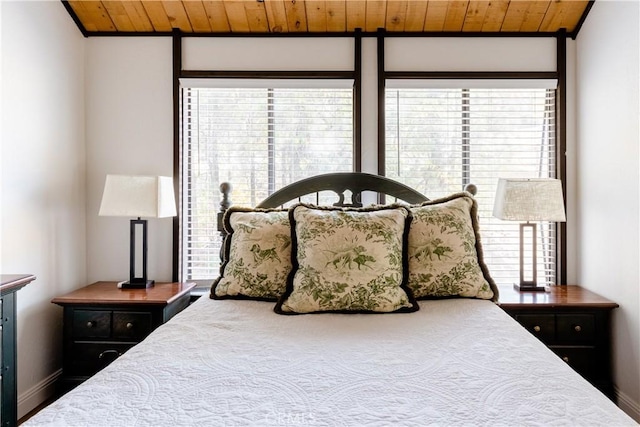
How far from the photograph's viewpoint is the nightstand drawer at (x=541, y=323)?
7.33 ft

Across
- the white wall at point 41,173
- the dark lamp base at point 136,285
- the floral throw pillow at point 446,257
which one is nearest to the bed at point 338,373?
the floral throw pillow at point 446,257

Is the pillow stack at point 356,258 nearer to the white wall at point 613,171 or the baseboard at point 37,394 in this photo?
the white wall at point 613,171

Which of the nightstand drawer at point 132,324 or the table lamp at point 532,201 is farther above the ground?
the table lamp at point 532,201

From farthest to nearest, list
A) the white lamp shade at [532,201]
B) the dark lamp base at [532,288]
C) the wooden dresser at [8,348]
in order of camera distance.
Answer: the dark lamp base at [532,288] < the white lamp shade at [532,201] < the wooden dresser at [8,348]

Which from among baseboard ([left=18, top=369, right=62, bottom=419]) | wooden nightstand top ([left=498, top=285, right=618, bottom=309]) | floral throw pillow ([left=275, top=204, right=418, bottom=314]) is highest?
floral throw pillow ([left=275, top=204, right=418, bottom=314])

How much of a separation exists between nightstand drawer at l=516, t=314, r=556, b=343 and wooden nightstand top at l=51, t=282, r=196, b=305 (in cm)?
191

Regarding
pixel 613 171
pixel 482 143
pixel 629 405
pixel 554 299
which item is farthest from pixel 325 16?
pixel 629 405

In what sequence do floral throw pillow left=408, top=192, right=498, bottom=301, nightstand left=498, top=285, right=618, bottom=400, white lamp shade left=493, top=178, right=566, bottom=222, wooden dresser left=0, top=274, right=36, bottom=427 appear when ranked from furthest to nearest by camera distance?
1. white lamp shade left=493, top=178, right=566, bottom=222
2. nightstand left=498, top=285, right=618, bottom=400
3. floral throw pillow left=408, top=192, right=498, bottom=301
4. wooden dresser left=0, top=274, right=36, bottom=427

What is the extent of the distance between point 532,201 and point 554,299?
55cm

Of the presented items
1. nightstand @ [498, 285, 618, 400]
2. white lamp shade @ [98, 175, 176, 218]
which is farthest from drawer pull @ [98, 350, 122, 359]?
nightstand @ [498, 285, 618, 400]

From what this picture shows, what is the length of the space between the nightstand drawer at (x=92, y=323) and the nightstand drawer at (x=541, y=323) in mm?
2233

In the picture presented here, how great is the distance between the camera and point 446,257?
190cm

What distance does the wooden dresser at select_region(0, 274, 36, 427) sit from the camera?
168 centimetres

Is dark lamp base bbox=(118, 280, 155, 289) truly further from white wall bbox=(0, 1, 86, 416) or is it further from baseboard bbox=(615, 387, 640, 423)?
baseboard bbox=(615, 387, 640, 423)
